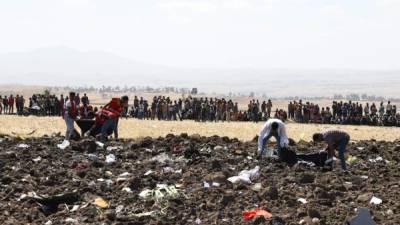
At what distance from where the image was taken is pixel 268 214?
34.3ft

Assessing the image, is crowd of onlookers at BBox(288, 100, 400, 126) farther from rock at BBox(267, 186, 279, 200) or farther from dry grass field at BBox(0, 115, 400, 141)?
rock at BBox(267, 186, 279, 200)

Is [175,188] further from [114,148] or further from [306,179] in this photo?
[114,148]

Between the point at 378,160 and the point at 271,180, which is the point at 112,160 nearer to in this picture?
the point at 271,180

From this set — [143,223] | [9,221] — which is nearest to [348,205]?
[143,223]

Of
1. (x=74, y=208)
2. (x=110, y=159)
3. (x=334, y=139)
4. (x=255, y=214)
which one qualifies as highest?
(x=334, y=139)

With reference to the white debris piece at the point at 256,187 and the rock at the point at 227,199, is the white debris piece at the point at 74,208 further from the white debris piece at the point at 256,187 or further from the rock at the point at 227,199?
the white debris piece at the point at 256,187

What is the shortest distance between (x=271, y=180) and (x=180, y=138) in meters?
8.02

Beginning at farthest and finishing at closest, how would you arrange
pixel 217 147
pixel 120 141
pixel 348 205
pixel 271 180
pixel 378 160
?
pixel 120 141
pixel 217 147
pixel 378 160
pixel 271 180
pixel 348 205

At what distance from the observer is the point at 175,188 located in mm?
12375

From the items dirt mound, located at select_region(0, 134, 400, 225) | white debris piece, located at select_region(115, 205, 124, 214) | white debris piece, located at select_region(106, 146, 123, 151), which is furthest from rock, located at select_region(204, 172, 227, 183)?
white debris piece, located at select_region(106, 146, 123, 151)

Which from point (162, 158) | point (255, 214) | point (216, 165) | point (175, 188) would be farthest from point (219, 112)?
point (255, 214)

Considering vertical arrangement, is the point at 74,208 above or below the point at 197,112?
below

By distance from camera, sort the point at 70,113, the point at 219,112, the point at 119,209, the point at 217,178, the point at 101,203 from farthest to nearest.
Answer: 1. the point at 219,112
2. the point at 70,113
3. the point at 217,178
4. the point at 101,203
5. the point at 119,209

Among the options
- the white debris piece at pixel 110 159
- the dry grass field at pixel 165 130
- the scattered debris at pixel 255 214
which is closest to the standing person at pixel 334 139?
the white debris piece at pixel 110 159
